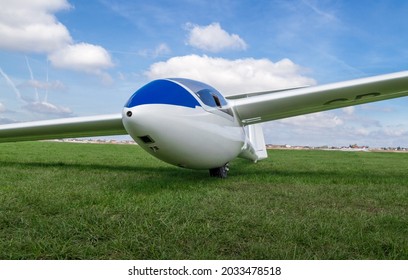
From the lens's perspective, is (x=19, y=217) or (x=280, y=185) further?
(x=280, y=185)

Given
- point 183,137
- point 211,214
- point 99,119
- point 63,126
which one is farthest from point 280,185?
point 63,126

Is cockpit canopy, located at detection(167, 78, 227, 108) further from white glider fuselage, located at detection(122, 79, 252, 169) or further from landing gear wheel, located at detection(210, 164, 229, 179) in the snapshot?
landing gear wheel, located at detection(210, 164, 229, 179)

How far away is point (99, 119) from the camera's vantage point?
9.51 metres

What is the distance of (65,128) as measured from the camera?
10.2 metres

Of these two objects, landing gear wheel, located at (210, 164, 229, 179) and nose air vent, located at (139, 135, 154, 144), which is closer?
nose air vent, located at (139, 135, 154, 144)

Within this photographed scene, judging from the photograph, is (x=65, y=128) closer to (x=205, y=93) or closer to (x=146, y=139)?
(x=205, y=93)

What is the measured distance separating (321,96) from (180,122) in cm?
428

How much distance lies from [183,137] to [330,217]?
8.61 ft

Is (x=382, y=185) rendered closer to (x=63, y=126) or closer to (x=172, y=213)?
(x=172, y=213)

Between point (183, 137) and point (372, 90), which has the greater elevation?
point (372, 90)

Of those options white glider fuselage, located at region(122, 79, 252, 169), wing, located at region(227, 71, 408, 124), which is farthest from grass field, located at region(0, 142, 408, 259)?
wing, located at region(227, 71, 408, 124)

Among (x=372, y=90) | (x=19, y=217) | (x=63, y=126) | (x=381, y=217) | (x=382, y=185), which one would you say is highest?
(x=372, y=90)

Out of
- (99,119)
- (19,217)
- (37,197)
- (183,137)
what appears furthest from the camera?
(99,119)

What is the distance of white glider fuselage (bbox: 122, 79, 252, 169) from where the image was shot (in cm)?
508
